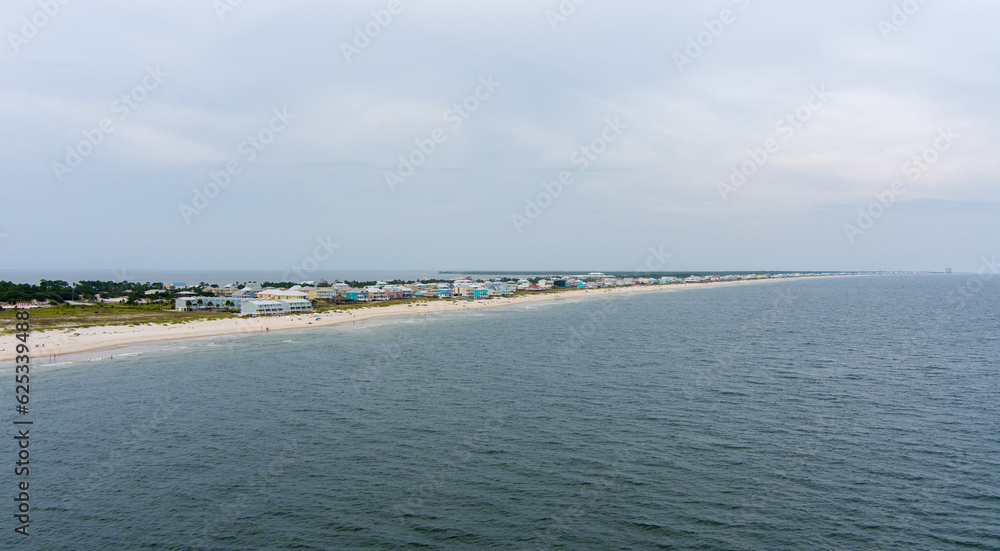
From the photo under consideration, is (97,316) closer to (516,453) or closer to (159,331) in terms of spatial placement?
(159,331)

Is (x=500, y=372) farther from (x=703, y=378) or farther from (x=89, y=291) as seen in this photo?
(x=89, y=291)

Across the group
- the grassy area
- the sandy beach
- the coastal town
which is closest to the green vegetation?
the grassy area

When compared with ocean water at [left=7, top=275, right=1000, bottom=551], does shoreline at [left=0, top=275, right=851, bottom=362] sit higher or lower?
higher

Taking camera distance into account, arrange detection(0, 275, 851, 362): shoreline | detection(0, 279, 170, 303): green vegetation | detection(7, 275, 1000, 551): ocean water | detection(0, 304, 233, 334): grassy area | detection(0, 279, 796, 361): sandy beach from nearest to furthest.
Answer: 1. detection(7, 275, 1000, 551): ocean water
2. detection(0, 275, 851, 362): shoreline
3. detection(0, 279, 796, 361): sandy beach
4. detection(0, 304, 233, 334): grassy area
5. detection(0, 279, 170, 303): green vegetation

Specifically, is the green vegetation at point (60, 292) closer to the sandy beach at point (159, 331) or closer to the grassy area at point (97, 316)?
the grassy area at point (97, 316)

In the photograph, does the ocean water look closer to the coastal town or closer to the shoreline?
the shoreline

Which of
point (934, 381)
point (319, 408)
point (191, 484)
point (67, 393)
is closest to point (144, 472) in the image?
point (191, 484)

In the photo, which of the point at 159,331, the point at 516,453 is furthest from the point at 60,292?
the point at 516,453
